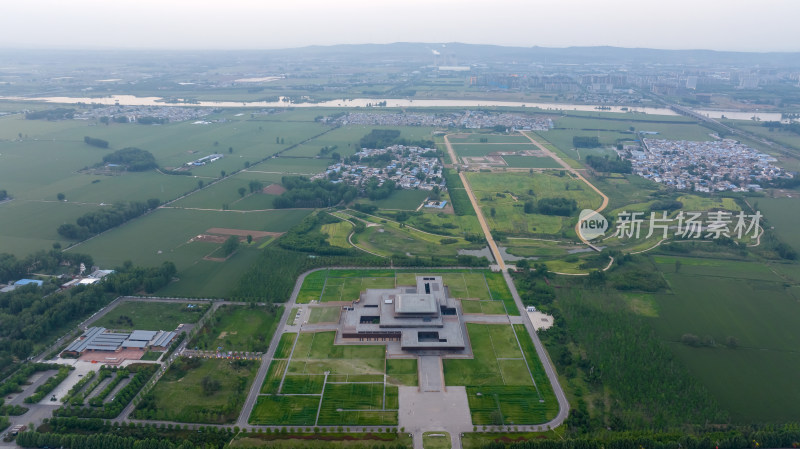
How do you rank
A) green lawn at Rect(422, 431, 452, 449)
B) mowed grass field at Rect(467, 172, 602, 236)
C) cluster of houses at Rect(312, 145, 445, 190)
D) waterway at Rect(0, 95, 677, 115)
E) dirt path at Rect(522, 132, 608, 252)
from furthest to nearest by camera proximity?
waterway at Rect(0, 95, 677, 115) < cluster of houses at Rect(312, 145, 445, 190) < mowed grass field at Rect(467, 172, 602, 236) < dirt path at Rect(522, 132, 608, 252) < green lawn at Rect(422, 431, 452, 449)

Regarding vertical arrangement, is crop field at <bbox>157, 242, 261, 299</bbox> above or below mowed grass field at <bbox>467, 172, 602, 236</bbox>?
below

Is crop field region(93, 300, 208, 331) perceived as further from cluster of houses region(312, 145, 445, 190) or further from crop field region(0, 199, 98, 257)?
cluster of houses region(312, 145, 445, 190)

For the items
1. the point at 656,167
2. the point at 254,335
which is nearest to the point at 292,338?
the point at 254,335

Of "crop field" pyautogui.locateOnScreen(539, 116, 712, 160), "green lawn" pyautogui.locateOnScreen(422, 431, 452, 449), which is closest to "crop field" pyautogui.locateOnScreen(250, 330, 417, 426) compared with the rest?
"green lawn" pyautogui.locateOnScreen(422, 431, 452, 449)

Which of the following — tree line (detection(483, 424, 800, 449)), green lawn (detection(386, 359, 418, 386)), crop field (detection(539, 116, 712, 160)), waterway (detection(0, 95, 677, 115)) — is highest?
waterway (detection(0, 95, 677, 115))

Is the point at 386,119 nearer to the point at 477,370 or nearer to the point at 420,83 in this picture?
the point at 420,83

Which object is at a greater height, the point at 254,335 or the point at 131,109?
the point at 131,109

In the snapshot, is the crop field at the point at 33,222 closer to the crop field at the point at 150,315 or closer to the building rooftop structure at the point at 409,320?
the crop field at the point at 150,315

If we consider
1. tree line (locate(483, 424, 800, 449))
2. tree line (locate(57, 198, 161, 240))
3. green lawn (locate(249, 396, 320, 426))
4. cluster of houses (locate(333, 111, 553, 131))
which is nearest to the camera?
tree line (locate(483, 424, 800, 449))
